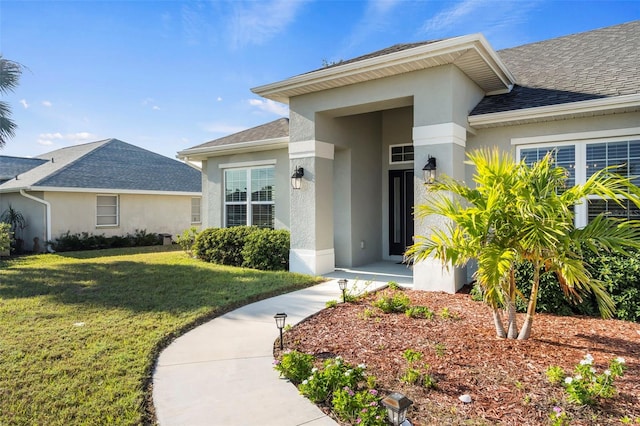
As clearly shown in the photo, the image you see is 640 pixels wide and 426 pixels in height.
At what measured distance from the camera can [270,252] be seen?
32.6 ft

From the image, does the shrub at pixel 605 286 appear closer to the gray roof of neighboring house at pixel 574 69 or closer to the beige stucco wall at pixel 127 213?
the gray roof of neighboring house at pixel 574 69

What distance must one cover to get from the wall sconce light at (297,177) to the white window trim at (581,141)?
16.1 ft

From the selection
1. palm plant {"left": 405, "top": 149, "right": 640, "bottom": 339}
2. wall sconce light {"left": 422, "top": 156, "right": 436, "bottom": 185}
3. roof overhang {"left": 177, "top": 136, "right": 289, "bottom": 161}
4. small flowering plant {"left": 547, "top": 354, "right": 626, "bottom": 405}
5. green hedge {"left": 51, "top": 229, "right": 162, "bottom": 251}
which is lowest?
small flowering plant {"left": 547, "top": 354, "right": 626, "bottom": 405}

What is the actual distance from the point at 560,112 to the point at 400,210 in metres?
4.71

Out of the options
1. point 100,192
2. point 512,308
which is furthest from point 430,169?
point 100,192

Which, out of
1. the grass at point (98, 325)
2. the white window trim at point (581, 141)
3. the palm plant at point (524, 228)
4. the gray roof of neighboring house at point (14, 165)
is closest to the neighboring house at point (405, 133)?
the white window trim at point (581, 141)

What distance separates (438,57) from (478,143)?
2272 mm

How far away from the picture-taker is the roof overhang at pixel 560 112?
21.8 ft

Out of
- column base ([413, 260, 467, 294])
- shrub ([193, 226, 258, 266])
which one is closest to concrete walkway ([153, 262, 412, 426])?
column base ([413, 260, 467, 294])

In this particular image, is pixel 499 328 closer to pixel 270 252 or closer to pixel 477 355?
pixel 477 355

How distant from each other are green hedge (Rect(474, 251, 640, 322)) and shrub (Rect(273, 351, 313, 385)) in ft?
11.6

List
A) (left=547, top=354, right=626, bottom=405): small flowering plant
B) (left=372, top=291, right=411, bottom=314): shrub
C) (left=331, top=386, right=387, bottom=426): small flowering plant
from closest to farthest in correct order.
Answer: (left=331, top=386, right=387, bottom=426): small flowering plant
(left=547, top=354, right=626, bottom=405): small flowering plant
(left=372, top=291, right=411, bottom=314): shrub

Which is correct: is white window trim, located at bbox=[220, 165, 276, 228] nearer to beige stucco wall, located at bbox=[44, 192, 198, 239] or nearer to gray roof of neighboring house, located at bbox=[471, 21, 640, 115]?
gray roof of neighboring house, located at bbox=[471, 21, 640, 115]

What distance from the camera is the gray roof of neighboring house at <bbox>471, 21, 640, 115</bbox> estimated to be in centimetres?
745
